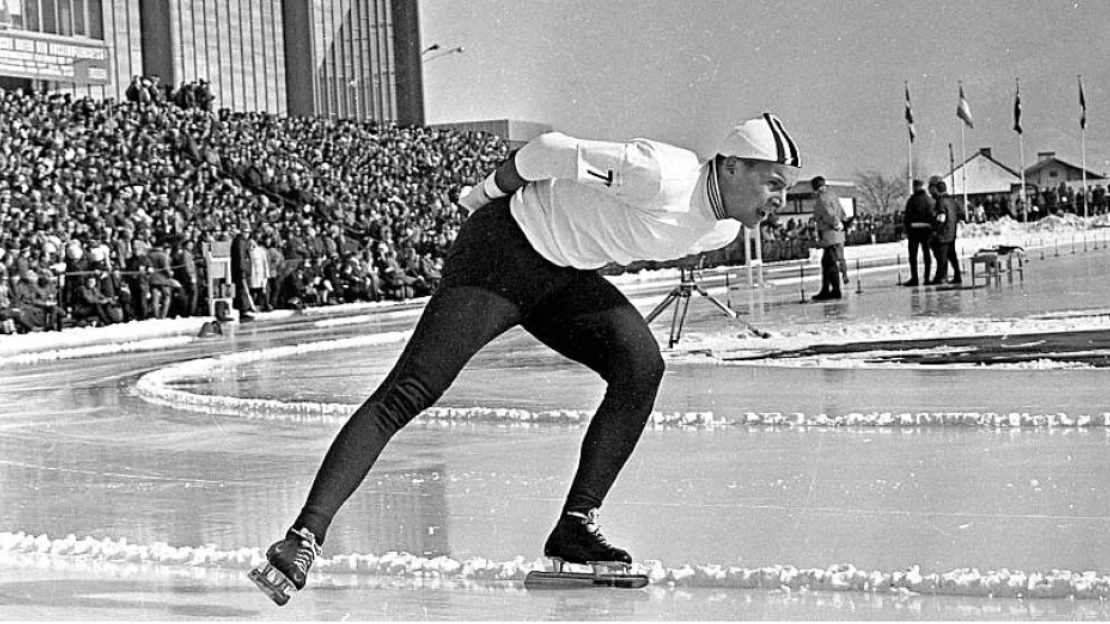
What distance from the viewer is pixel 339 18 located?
193 ft

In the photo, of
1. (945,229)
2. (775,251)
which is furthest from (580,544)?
(775,251)

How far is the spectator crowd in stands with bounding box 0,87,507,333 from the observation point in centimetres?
2197

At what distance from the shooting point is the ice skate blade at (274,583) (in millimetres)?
3848

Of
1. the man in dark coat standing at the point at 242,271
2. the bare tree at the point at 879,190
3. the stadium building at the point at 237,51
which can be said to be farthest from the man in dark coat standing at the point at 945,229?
the bare tree at the point at 879,190

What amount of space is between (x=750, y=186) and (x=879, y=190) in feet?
255

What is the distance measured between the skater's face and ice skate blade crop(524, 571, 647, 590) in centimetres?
99

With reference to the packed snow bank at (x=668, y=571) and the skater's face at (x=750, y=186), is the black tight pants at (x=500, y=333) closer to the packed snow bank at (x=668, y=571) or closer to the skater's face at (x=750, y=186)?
the packed snow bank at (x=668, y=571)

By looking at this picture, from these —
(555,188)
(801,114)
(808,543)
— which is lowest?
(808,543)

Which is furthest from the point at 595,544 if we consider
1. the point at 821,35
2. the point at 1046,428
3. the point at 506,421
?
the point at 821,35

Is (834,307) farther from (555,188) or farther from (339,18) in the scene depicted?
(339,18)

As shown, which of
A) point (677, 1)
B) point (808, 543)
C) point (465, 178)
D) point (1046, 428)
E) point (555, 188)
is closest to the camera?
point (555, 188)

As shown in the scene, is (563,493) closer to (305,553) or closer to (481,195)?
(481,195)

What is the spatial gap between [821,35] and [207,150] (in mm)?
11553

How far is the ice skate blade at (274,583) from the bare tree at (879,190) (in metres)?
76.1
